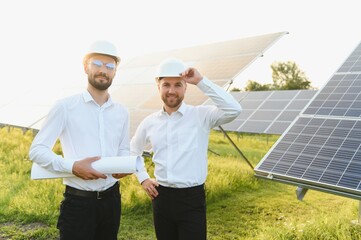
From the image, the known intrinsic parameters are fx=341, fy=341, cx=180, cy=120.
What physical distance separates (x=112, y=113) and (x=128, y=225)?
3185mm

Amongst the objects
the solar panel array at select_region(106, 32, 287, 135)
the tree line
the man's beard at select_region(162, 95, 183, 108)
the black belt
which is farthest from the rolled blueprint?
the tree line

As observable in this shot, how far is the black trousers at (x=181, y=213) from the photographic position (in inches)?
132

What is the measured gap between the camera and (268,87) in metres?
56.0

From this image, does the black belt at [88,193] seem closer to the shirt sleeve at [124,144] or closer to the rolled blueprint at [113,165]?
the rolled blueprint at [113,165]

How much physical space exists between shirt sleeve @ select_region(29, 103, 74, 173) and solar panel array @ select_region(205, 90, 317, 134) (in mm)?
9781

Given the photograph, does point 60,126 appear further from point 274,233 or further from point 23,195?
point 23,195

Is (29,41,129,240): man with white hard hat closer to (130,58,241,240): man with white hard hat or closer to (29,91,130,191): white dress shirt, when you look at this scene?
(29,91,130,191): white dress shirt

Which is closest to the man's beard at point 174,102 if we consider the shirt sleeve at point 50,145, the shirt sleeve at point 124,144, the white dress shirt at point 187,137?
→ the white dress shirt at point 187,137

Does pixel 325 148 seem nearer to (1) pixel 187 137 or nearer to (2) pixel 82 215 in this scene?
(1) pixel 187 137

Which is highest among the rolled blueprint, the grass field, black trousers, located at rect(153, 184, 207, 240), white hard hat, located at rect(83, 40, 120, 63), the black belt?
white hard hat, located at rect(83, 40, 120, 63)

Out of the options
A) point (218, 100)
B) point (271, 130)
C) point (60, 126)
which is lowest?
point (271, 130)

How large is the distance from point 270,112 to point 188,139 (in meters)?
12.5

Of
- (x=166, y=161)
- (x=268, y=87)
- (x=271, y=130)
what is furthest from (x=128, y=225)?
(x=268, y=87)

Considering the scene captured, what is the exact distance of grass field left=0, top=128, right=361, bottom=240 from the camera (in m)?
4.96
